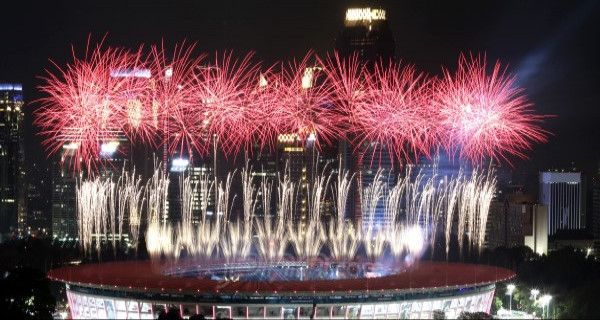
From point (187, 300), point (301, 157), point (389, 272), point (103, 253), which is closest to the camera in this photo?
point (187, 300)

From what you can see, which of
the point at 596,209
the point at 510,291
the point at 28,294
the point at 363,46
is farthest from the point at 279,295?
the point at 596,209

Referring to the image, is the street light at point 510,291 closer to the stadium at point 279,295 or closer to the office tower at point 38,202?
the stadium at point 279,295

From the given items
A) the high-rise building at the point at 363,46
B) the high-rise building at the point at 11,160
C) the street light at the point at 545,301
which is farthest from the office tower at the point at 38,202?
the street light at the point at 545,301

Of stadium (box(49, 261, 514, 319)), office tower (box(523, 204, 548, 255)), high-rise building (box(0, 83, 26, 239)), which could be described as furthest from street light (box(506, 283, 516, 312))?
high-rise building (box(0, 83, 26, 239))

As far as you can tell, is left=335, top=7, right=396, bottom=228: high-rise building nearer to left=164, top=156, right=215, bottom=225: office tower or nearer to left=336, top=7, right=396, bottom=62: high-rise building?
left=336, top=7, right=396, bottom=62: high-rise building

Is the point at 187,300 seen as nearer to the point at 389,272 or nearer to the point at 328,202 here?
the point at 389,272

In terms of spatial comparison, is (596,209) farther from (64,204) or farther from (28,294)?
(28,294)

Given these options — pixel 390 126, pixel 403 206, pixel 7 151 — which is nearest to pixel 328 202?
pixel 403 206
